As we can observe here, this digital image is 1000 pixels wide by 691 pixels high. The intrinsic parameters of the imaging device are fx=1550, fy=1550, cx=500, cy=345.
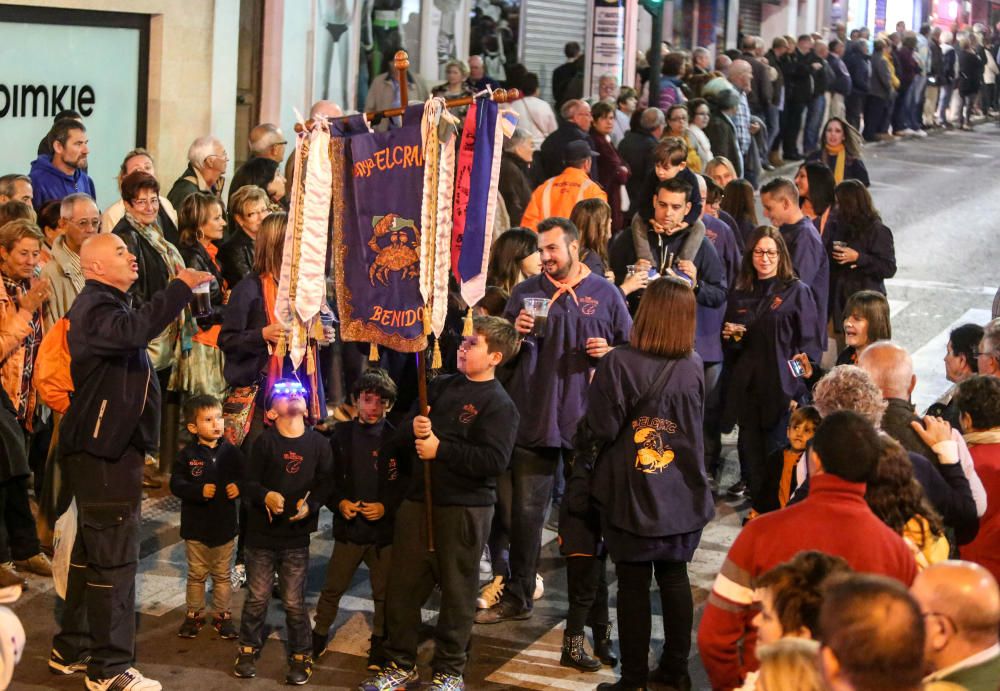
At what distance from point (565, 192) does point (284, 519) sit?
5.17 meters

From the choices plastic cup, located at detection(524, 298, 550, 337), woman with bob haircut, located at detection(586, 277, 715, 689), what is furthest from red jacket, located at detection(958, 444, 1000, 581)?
plastic cup, located at detection(524, 298, 550, 337)

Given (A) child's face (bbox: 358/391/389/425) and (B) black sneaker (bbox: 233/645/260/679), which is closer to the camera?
(B) black sneaker (bbox: 233/645/260/679)

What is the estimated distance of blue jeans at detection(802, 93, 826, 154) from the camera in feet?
80.3

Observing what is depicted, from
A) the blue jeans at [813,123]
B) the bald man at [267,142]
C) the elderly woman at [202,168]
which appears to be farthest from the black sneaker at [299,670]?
the blue jeans at [813,123]

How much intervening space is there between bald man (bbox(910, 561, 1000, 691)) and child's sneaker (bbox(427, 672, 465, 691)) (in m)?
3.33

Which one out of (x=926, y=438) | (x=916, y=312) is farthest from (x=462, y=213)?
(x=916, y=312)

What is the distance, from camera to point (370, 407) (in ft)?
26.8

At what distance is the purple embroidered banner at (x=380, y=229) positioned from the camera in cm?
773

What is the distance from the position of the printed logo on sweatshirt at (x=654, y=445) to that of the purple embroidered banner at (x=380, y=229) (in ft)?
3.91

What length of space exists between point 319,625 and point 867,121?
21.6m

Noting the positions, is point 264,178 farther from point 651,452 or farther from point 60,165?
point 651,452

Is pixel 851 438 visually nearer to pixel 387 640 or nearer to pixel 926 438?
pixel 926 438

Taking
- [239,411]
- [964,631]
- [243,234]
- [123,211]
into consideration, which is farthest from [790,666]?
[123,211]

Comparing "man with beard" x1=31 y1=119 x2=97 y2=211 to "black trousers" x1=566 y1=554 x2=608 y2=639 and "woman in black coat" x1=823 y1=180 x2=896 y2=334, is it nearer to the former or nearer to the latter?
"black trousers" x1=566 y1=554 x2=608 y2=639
